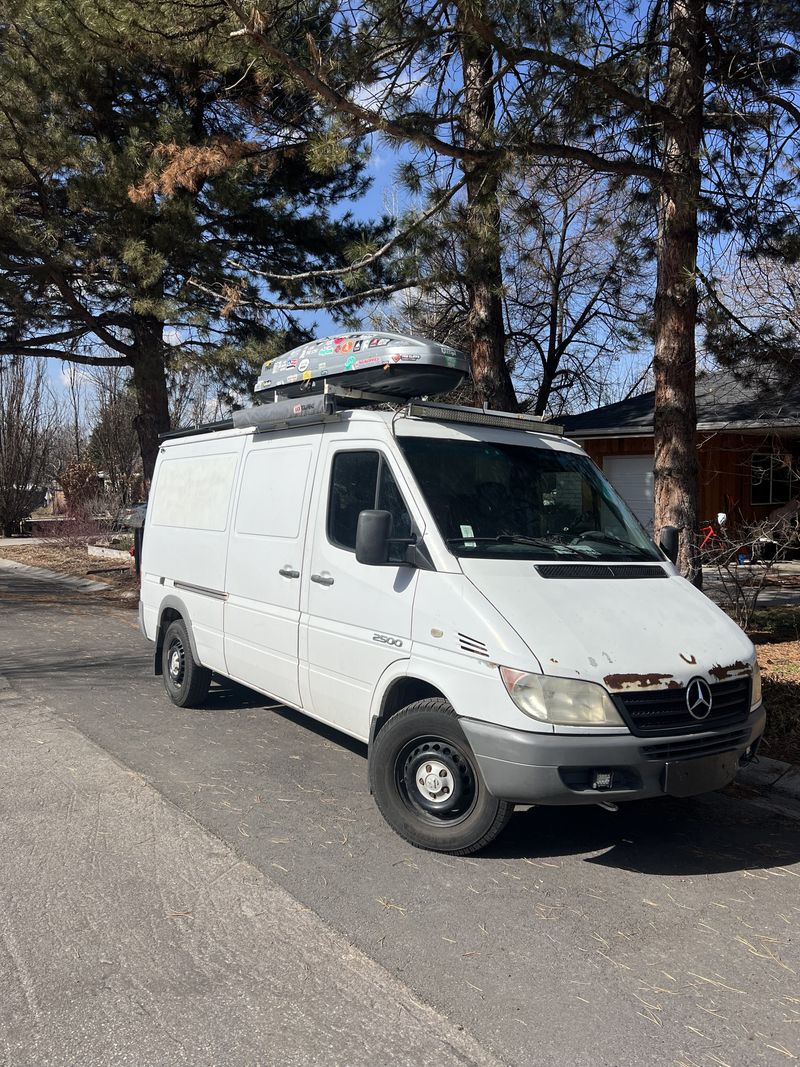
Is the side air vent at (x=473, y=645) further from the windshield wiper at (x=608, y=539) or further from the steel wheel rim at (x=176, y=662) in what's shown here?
the steel wheel rim at (x=176, y=662)

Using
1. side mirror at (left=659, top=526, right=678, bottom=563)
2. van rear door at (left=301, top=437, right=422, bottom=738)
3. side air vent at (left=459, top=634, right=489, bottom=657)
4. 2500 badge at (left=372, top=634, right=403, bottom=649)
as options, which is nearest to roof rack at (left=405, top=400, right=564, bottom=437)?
van rear door at (left=301, top=437, right=422, bottom=738)

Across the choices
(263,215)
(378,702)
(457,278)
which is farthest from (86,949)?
(263,215)

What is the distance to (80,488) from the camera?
29375 millimetres

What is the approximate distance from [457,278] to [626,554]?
203 inches

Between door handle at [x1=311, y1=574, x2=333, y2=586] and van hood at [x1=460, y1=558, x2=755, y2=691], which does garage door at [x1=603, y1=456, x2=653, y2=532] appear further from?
van hood at [x1=460, y1=558, x2=755, y2=691]

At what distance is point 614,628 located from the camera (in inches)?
178

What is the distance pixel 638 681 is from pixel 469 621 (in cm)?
83

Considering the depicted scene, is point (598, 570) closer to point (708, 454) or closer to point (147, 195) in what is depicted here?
point (147, 195)

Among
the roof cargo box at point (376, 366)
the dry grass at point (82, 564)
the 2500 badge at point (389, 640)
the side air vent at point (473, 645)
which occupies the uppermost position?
the roof cargo box at point (376, 366)

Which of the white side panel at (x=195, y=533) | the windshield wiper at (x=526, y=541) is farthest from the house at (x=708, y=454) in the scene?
the windshield wiper at (x=526, y=541)

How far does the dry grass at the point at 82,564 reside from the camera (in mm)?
16661

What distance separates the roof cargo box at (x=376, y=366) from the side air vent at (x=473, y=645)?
7.31 feet

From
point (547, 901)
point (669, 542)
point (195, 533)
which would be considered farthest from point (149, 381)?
point (547, 901)

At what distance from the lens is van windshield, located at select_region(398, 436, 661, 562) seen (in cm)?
510
